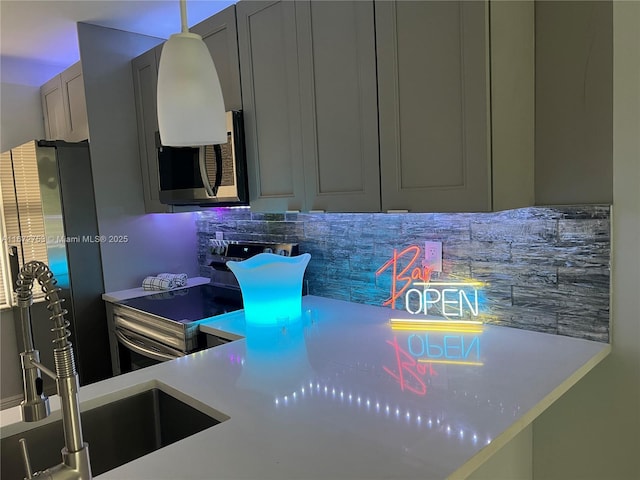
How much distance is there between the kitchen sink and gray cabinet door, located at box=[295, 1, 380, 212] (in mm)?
919

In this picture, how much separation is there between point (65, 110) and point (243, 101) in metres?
1.71

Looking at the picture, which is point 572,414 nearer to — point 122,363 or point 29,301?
point 29,301

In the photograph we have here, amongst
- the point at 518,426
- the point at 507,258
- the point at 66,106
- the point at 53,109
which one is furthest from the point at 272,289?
the point at 53,109

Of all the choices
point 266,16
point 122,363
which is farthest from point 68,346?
point 122,363

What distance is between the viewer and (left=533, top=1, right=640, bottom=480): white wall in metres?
1.41

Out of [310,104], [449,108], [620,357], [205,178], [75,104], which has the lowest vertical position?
[620,357]

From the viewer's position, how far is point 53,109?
342 centimetres

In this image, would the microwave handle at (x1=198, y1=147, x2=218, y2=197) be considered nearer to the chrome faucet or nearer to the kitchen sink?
the kitchen sink

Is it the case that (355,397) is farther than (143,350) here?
No

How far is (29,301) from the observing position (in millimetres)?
957

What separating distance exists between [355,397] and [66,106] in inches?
116

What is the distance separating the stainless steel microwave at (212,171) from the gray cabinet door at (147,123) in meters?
0.29

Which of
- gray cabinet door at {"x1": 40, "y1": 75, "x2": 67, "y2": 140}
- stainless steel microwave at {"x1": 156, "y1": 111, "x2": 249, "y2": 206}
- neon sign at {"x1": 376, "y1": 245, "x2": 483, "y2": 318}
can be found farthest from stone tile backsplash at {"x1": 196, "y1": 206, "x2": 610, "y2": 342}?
gray cabinet door at {"x1": 40, "y1": 75, "x2": 67, "y2": 140}

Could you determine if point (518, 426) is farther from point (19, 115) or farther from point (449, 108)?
point (19, 115)
